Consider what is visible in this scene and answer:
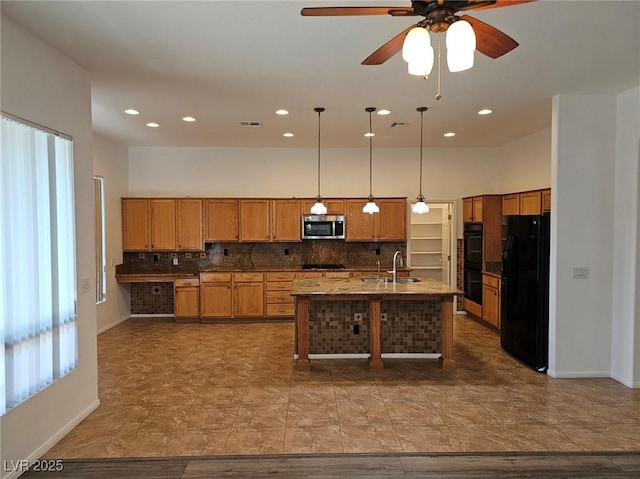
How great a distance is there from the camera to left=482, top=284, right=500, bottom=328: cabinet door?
593cm

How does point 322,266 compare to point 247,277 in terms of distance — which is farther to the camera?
point 322,266

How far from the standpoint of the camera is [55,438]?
2.99 m

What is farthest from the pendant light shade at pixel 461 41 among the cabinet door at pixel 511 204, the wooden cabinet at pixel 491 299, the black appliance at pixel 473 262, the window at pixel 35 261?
the black appliance at pixel 473 262

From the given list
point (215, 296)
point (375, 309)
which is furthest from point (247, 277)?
point (375, 309)

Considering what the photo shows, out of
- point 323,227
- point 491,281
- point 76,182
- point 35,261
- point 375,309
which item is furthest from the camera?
point 323,227

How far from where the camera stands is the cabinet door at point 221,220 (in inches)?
269

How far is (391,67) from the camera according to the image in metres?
3.45

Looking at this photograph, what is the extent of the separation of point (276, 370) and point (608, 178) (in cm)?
403

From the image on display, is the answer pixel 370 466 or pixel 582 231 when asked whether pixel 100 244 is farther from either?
pixel 582 231

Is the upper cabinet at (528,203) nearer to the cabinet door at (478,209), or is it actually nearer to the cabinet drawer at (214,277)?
the cabinet door at (478,209)

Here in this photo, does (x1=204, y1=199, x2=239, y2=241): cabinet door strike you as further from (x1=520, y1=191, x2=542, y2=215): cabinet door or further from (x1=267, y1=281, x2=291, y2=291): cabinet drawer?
(x1=520, y1=191, x2=542, y2=215): cabinet door

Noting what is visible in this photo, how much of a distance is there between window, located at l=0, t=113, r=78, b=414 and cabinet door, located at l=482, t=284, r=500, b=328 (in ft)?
17.2

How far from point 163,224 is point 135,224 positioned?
1.51ft

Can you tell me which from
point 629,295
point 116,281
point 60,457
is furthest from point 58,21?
point 629,295
